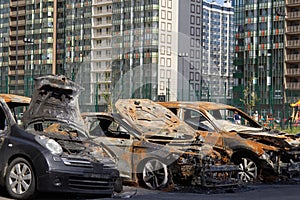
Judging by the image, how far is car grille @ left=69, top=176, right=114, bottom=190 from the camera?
922 cm

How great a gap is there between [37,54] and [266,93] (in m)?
76.2

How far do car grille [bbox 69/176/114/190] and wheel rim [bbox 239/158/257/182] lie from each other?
4285mm

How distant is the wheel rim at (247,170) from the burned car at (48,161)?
391cm

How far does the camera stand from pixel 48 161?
9.08 m

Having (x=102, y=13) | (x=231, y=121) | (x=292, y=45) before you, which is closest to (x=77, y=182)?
(x=231, y=121)

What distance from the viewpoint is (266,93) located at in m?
32.3

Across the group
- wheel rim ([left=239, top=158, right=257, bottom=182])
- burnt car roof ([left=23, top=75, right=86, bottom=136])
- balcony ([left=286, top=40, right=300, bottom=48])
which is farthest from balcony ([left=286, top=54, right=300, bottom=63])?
burnt car roof ([left=23, top=75, right=86, bottom=136])

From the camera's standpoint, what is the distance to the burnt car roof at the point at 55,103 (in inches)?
425

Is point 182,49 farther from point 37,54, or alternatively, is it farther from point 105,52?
point 37,54

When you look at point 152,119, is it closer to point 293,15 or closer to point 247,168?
point 247,168

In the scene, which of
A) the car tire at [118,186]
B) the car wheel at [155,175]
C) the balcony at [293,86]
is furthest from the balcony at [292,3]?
the car tire at [118,186]

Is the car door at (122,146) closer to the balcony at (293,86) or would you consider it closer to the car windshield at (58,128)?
the car windshield at (58,128)

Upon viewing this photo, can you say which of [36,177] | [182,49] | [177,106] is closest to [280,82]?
[182,49]

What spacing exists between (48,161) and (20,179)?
64 centimetres
